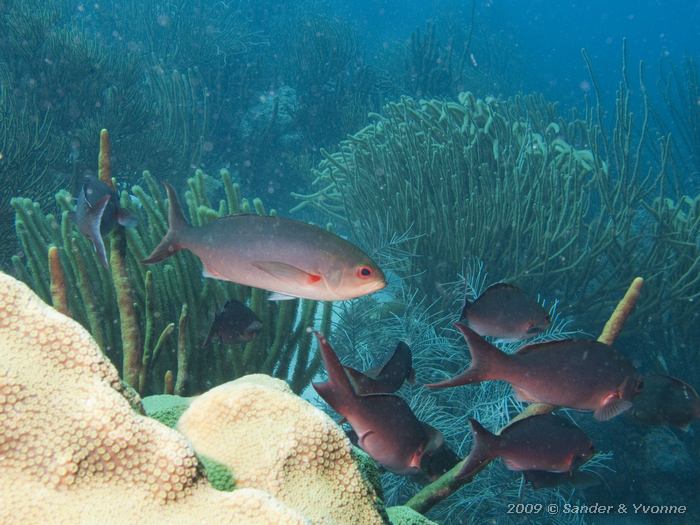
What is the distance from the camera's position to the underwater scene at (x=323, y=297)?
108 cm

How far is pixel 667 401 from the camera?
312 cm

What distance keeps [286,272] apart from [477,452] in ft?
3.57

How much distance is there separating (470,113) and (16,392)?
21.1 feet

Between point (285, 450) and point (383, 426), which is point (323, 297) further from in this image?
point (285, 450)

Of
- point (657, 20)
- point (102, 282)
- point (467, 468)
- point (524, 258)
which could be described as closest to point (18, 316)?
point (467, 468)

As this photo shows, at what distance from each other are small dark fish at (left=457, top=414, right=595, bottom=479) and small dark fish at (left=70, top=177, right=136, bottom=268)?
1.84 m

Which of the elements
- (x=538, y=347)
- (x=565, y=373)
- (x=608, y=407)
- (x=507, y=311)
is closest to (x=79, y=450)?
(x=538, y=347)

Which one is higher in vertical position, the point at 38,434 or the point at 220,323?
the point at 38,434

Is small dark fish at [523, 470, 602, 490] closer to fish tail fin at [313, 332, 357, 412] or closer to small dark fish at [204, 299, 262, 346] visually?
fish tail fin at [313, 332, 357, 412]

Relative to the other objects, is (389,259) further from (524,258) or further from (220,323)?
(220,323)

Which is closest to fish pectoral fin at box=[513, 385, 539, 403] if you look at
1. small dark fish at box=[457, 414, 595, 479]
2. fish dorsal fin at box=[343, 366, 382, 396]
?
small dark fish at box=[457, 414, 595, 479]

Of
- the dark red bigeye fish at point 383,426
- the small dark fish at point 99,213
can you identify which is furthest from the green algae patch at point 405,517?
the small dark fish at point 99,213

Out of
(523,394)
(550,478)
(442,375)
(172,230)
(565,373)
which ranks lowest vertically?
(442,375)

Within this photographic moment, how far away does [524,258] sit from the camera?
5.70 m
